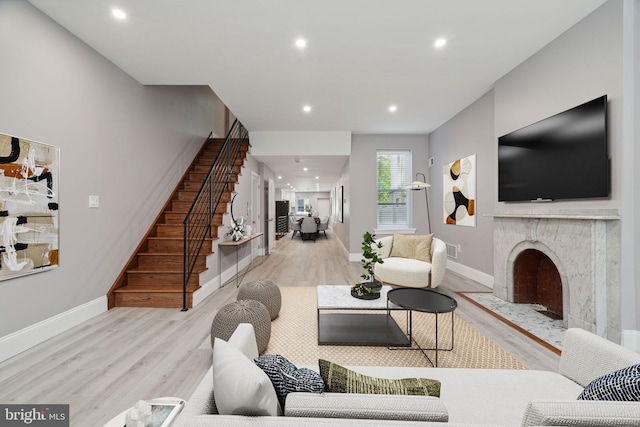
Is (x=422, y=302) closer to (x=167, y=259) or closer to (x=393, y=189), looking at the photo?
(x=167, y=259)

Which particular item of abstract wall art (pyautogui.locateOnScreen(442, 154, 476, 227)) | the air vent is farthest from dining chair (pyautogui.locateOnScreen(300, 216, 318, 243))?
the air vent

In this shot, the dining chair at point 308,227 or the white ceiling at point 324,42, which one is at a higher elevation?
the white ceiling at point 324,42

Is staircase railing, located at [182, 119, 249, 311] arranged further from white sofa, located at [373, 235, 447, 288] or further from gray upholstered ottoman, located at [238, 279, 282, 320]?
white sofa, located at [373, 235, 447, 288]

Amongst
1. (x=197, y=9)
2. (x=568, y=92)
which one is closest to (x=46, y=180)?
(x=197, y=9)

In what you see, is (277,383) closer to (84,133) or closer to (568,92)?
(84,133)

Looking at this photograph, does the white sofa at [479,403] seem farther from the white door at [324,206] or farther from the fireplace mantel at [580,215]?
the white door at [324,206]

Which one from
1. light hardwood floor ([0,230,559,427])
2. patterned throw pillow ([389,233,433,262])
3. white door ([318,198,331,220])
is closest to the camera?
light hardwood floor ([0,230,559,427])

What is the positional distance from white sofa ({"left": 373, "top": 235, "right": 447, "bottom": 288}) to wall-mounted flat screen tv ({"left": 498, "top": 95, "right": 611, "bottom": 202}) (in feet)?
3.62

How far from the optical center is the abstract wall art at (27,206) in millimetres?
2211

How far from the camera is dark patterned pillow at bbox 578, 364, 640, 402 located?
811 mm

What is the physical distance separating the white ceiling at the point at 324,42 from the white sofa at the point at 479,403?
2.70m

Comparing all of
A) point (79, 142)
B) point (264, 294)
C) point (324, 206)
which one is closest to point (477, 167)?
point (264, 294)

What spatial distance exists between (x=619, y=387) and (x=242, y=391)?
1.15 metres

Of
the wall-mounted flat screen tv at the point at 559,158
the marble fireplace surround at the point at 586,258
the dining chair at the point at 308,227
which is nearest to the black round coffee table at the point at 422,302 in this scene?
the marble fireplace surround at the point at 586,258
